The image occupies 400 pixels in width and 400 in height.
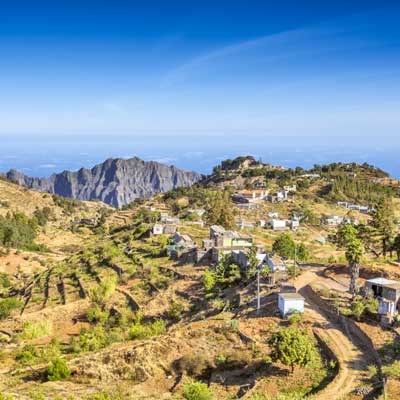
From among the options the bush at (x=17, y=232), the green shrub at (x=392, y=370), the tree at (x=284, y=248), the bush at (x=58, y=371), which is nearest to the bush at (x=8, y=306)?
the bush at (x=58, y=371)

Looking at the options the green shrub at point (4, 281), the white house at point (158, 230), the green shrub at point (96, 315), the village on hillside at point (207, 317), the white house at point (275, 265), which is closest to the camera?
the village on hillside at point (207, 317)

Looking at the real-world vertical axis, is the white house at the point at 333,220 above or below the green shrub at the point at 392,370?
below

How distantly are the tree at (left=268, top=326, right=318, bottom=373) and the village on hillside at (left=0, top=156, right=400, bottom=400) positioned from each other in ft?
0.22

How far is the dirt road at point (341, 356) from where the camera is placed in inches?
930

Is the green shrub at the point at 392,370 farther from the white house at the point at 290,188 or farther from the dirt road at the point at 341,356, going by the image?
the white house at the point at 290,188

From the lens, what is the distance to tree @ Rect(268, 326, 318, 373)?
26.1 metres

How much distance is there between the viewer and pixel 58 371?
29578mm

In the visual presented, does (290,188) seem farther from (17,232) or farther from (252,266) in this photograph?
(252,266)

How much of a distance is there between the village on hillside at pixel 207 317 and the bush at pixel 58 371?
3.0 inches

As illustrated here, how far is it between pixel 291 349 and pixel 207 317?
13047 millimetres

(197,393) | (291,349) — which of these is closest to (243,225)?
(291,349)

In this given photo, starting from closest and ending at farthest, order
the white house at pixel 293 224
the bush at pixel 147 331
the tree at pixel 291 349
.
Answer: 1. the tree at pixel 291 349
2. the bush at pixel 147 331
3. the white house at pixel 293 224

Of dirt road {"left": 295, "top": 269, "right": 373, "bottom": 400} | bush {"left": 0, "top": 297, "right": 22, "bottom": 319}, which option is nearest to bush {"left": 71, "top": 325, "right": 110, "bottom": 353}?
bush {"left": 0, "top": 297, "right": 22, "bottom": 319}

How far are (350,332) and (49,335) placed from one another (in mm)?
29495
